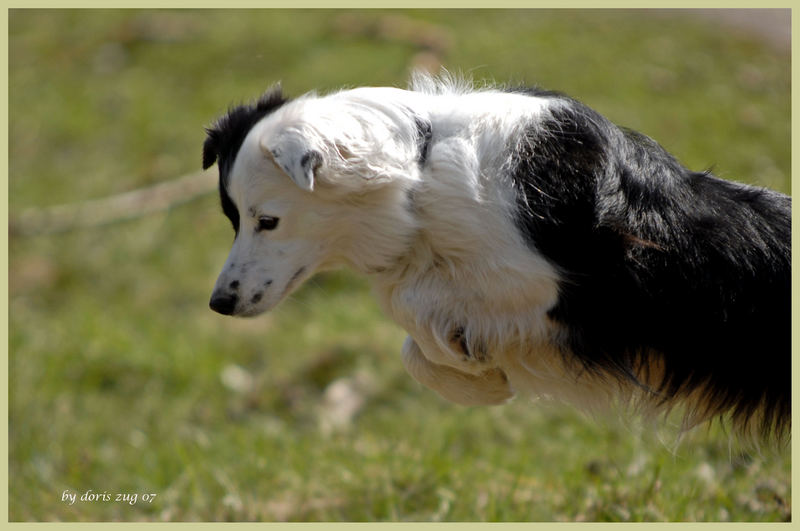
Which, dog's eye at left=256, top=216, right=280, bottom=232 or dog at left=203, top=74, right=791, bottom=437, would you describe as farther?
dog's eye at left=256, top=216, right=280, bottom=232

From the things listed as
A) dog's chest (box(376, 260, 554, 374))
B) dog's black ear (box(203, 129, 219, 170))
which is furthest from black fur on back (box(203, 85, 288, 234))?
dog's chest (box(376, 260, 554, 374))

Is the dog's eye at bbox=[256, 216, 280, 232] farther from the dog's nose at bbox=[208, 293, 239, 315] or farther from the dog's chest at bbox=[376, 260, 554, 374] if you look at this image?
the dog's chest at bbox=[376, 260, 554, 374]

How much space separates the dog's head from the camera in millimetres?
2930

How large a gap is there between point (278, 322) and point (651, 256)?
4.36 m

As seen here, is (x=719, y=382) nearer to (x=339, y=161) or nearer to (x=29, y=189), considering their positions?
(x=339, y=161)

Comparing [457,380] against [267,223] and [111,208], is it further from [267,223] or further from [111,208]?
[111,208]

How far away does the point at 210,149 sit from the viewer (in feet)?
11.0

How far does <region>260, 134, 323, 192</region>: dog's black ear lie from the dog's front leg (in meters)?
0.69

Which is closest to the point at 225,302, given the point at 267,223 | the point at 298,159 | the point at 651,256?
the point at 267,223

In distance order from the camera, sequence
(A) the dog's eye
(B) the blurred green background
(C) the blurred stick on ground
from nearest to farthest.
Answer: (A) the dog's eye
(B) the blurred green background
(C) the blurred stick on ground

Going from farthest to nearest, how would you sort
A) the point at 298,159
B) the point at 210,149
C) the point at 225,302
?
1. the point at 210,149
2. the point at 225,302
3. the point at 298,159

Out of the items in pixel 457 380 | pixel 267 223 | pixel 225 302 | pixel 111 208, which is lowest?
pixel 111 208

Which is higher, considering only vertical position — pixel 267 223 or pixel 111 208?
pixel 267 223

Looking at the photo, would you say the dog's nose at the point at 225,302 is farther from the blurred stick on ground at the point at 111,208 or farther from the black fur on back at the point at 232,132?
the blurred stick on ground at the point at 111,208
